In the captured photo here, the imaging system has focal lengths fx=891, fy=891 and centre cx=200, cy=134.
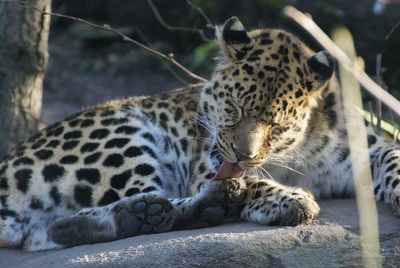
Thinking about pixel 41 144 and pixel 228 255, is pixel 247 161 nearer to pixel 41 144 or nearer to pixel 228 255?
pixel 228 255

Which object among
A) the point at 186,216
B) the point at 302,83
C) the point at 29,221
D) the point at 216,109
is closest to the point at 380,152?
the point at 302,83

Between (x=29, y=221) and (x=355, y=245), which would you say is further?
(x=29, y=221)

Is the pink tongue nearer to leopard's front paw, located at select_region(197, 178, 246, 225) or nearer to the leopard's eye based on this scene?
leopard's front paw, located at select_region(197, 178, 246, 225)

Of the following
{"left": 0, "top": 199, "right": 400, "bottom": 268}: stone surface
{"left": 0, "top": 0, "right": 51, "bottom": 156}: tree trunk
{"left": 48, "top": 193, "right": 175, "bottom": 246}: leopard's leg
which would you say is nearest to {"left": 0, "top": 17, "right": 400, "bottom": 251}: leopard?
{"left": 48, "top": 193, "right": 175, "bottom": 246}: leopard's leg

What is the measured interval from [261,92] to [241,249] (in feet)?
5.17

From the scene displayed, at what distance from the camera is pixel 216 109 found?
737 centimetres

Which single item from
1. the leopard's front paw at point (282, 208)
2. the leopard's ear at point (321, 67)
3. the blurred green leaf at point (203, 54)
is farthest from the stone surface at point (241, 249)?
the blurred green leaf at point (203, 54)

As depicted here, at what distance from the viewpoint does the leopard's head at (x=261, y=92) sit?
6.85 meters

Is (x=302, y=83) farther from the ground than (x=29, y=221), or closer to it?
farther from the ground

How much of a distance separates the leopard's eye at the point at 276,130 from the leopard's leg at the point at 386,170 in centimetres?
99

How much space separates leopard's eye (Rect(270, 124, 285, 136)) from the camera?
6.93 meters

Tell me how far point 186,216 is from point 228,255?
933 mm

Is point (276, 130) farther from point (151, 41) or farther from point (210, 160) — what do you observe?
point (151, 41)

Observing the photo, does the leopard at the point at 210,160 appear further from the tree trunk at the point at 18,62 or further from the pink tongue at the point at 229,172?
the tree trunk at the point at 18,62
